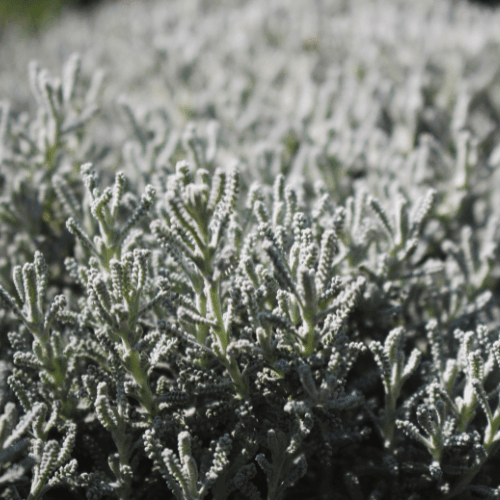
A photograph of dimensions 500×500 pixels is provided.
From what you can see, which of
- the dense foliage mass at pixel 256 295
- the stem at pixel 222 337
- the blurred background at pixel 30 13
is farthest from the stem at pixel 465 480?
the blurred background at pixel 30 13

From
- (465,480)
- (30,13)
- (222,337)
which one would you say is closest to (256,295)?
(222,337)

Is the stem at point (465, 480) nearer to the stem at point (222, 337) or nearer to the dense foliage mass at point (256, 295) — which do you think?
the dense foliage mass at point (256, 295)

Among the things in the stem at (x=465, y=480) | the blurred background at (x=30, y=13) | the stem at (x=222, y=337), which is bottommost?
the stem at (x=465, y=480)

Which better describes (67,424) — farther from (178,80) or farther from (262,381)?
(178,80)

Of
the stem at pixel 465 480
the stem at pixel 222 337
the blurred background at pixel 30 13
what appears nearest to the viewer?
the stem at pixel 222 337

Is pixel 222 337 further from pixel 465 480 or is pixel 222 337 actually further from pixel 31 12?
pixel 31 12

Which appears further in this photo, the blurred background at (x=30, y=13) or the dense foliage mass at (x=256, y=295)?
the blurred background at (x=30, y=13)

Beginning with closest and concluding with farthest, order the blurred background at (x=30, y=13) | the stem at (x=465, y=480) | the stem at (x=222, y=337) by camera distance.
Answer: the stem at (x=222, y=337) < the stem at (x=465, y=480) < the blurred background at (x=30, y=13)
